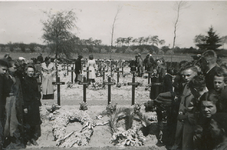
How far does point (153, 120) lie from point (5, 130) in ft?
11.1

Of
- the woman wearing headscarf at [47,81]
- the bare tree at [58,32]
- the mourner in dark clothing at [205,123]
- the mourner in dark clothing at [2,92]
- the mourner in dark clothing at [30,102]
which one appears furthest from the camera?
the bare tree at [58,32]

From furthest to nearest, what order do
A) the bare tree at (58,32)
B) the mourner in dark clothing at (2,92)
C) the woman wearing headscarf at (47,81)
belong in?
the bare tree at (58,32) → the woman wearing headscarf at (47,81) → the mourner in dark clothing at (2,92)

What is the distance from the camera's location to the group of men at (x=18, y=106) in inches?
134

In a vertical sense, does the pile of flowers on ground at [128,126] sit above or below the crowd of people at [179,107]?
below

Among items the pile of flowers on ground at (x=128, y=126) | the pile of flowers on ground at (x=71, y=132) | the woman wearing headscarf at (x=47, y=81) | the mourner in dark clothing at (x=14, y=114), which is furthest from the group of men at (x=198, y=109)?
the woman wearing headscarf at (x=47, y=81)

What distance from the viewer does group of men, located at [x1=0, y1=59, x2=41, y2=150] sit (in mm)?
3410

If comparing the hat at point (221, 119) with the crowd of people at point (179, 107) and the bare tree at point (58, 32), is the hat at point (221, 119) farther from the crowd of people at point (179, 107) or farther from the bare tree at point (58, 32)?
the bare tree at point (58, 32)

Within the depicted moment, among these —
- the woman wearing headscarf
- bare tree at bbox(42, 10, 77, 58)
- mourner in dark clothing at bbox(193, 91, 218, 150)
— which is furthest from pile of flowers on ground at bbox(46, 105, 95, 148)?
bare tree at bbox(42, 10, 77, 58)

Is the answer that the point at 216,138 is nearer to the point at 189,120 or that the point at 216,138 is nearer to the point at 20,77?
the point at 189,120

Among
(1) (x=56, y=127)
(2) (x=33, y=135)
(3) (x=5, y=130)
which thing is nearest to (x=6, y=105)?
(3) (x=5, y=130)

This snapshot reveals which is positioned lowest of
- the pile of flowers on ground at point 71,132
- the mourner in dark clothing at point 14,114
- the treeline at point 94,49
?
the pile of flowers on ground at point 71,132

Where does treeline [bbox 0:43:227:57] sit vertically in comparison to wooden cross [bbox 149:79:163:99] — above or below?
above

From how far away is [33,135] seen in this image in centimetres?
403

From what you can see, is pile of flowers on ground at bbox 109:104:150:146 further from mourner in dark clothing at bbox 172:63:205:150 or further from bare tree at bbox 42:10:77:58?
bare tree at bbox 42:10:77:58
